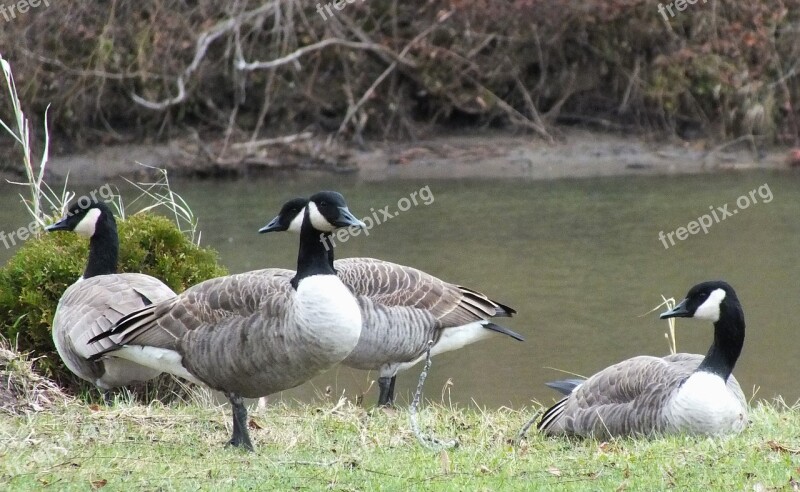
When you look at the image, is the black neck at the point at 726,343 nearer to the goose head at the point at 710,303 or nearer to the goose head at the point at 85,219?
the goose head at the point at 710,303

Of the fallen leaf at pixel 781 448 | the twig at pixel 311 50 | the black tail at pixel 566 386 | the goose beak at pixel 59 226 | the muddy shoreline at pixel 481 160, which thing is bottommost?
the muddy shoreline at pixel 481 160

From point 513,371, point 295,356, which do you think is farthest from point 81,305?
point 513,371

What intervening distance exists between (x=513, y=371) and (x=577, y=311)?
2115 millimetres

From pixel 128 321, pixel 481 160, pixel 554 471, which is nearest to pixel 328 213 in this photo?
pixel 128 321

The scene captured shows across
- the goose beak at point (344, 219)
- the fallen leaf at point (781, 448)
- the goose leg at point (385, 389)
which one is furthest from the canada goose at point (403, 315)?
the fallen leaf at point (781, 448)

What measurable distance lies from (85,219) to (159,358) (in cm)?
222

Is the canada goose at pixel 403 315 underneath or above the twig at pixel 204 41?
underneath

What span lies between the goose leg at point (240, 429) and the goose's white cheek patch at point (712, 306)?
2835 mm

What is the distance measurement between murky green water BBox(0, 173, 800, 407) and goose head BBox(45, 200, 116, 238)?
8.00ft

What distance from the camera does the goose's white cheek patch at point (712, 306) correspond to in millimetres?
6996

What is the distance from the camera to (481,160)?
19.8 m

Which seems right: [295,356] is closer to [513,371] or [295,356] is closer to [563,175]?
[513,371]

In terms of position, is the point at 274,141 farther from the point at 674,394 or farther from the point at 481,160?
the point at 674,394

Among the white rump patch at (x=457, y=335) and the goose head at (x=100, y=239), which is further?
the white rump patch at (x=457, y=335)
